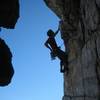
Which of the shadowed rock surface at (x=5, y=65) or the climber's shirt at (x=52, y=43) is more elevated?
the climber's shirt at (x=52, y=43)

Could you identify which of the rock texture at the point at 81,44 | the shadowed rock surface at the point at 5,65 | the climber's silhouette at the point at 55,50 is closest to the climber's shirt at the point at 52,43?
the climber's silhouette at the point at 55,50

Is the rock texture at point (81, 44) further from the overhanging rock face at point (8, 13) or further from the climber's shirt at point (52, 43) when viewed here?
the overhanging rock face at point (8, 13)

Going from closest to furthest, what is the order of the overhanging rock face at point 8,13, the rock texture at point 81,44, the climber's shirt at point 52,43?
the overhanging rock face at point 8,13 < the rock texture at point 81,44 < the climber's shirt at point 52,43

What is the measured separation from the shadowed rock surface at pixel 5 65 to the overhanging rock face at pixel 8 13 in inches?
5.3

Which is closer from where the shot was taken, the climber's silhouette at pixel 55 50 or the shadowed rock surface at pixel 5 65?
the shadowed rock surface at pixel 5 65

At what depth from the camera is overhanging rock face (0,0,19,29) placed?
1.78 m

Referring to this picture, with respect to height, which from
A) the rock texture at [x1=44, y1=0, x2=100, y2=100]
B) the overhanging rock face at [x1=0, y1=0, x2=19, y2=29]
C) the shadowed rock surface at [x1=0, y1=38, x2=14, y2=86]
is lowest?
the shadowed rock surface at [x1=0, y1=38, x2=14, y2=86]

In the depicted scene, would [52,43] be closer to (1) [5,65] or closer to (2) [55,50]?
(2) [55,50]

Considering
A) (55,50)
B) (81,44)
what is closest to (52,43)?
(55,50)

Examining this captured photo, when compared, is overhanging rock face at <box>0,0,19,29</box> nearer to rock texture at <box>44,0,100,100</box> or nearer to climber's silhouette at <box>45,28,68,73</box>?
rock texture at <box>44,0,100,100</box>

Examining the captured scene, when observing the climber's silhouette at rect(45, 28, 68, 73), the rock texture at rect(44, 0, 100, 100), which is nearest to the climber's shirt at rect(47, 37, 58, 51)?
the climber's silhouette at rect(45, 28, 68, 73)

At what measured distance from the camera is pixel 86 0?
12203mm

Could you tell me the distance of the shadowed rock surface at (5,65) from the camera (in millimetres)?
1870

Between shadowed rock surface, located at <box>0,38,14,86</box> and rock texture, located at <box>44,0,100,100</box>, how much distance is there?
8419 millimetres
